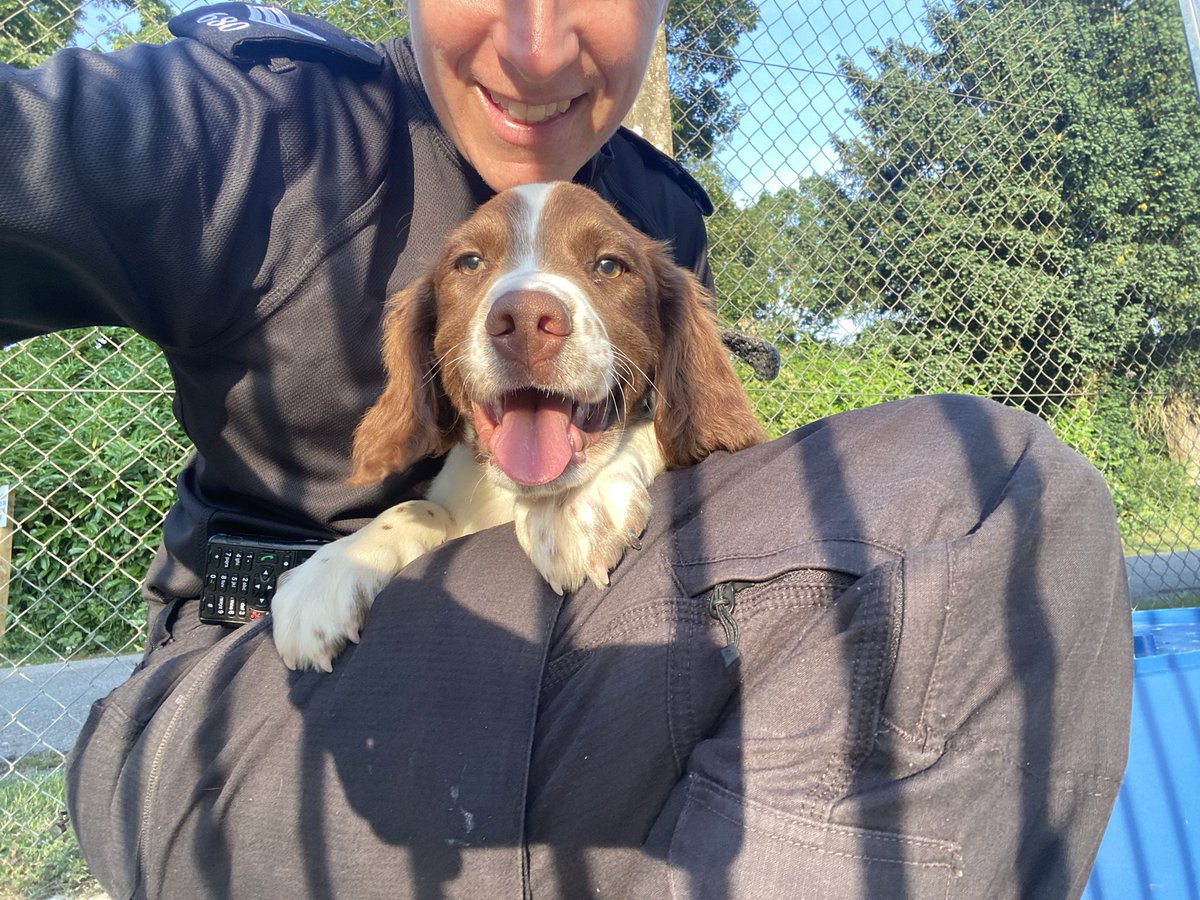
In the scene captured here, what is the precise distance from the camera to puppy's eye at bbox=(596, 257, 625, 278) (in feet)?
6.55

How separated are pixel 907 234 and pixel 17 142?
535 cm

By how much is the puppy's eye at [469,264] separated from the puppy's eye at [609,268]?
0.92 ft

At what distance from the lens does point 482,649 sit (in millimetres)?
1227

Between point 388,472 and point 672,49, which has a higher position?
point 672,49

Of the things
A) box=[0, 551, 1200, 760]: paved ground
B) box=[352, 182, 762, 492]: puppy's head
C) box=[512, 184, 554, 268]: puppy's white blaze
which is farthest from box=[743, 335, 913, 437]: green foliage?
box=[512, 184, 554, 268]: puppy's white blaze

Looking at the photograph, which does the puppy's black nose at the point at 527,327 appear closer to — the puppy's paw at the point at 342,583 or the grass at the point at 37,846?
the puppy's paw at the point at 342,583

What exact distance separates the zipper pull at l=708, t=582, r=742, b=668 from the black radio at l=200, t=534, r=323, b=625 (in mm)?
1123

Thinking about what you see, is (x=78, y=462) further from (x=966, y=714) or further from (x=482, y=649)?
(x=966, y=714)

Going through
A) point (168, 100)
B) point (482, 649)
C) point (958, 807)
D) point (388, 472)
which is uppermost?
point (958, 807)

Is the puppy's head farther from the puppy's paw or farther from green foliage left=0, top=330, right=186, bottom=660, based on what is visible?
green foliage left=0, top=330, right=186, bottom=660

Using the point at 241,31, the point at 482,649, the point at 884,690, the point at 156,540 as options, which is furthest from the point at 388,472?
the point at 156,540

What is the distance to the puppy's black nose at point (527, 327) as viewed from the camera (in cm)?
158

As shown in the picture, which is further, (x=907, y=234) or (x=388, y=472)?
(x=907, y=234)

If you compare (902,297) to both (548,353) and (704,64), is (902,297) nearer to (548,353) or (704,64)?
(704,64)
